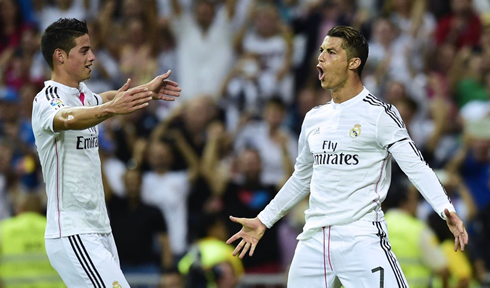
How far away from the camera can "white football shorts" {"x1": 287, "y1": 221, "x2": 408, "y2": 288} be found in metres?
6.39

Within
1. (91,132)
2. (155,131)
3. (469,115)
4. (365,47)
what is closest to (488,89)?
(469,115)

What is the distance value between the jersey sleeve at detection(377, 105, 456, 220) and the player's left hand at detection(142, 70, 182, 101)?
1512 millimetres

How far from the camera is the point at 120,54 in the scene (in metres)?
13.3

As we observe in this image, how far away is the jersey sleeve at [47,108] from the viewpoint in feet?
20.6

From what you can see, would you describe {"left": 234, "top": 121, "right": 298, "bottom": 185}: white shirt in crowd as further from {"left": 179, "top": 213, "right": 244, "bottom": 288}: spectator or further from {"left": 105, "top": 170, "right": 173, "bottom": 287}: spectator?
{"left": 179, "top": 213, "right": 244, "bottom": 288}: spectator

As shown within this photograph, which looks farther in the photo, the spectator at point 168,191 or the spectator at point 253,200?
the spectator at point 168,191

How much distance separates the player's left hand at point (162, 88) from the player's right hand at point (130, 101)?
55 cm

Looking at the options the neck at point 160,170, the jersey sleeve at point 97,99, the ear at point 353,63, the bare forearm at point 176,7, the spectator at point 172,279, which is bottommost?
the spectator at point 172,279

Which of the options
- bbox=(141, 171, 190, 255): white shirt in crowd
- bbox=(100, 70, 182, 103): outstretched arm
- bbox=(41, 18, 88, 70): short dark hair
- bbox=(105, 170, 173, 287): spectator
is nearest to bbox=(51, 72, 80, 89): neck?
bbox=(41, 18, 88, 70): short dark hair

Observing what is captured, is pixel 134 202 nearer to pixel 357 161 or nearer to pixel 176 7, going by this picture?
pixel 176 7

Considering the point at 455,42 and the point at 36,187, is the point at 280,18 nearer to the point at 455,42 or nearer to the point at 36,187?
the point at 455,42

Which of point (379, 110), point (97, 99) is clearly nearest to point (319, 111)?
point (379, 110)

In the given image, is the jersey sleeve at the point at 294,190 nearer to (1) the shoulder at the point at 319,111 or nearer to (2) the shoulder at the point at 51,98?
(1) the shoulder at the point at 319,111

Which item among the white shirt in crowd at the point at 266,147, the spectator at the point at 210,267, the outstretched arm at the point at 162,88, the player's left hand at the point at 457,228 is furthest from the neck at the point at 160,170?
the player's left hand at the point at 457,228
